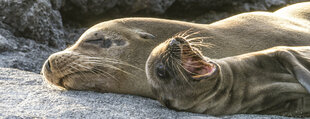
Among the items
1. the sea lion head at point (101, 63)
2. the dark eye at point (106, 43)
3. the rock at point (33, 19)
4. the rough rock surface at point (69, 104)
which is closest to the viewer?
the rough rock surface at point (69, 104)

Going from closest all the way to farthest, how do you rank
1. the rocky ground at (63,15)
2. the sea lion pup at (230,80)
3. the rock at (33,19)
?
the sea lion pup at (230,80)
the rocky ground at (63,15)
the rock at (33,19)

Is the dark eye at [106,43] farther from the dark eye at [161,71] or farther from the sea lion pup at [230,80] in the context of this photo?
the dark eye at [161,71]

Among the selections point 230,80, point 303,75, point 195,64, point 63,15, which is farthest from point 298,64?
point 63,15

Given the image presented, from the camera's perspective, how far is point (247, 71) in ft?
11.4

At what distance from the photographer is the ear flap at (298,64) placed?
3.23 metres

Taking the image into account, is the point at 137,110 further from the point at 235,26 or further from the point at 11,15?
the point at 11,15

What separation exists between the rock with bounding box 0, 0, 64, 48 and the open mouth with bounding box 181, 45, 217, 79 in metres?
3.21

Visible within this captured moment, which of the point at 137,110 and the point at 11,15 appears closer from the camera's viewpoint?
the point at 137,110

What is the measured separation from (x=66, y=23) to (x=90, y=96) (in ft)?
12.4

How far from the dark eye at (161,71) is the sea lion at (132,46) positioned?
33.1 inches

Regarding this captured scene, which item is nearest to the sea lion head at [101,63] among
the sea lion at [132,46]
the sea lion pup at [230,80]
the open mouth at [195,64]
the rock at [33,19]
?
the sea lion at [132,46]

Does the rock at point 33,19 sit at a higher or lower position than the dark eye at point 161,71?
lower

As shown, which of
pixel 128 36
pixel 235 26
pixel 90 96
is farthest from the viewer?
pixel 235 26

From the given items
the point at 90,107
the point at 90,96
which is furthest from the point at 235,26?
the point at 90,107
